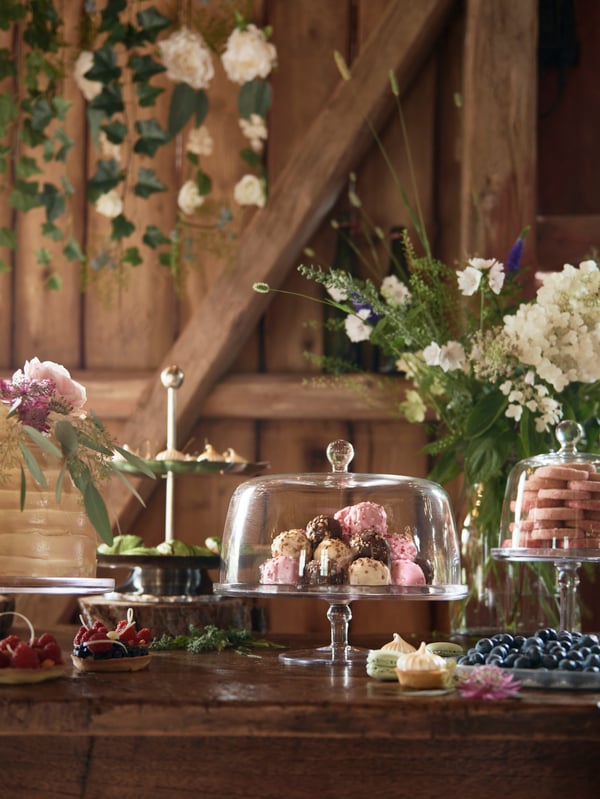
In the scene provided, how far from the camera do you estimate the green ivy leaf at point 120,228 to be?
297 centimetres

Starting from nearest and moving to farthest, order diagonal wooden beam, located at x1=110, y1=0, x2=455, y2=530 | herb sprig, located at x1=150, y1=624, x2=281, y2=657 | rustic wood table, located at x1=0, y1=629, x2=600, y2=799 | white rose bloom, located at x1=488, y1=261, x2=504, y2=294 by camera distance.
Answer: rustic wood table, located at x1=0, y1=629, x2=600, y2=799 → herb sprig, located at x1=150, y1=624, x2=281, y2=657 → white rose bloom, located at x1=488, y1=261, x2=504, y2=294 → diagonal wooden beam, located at x1=110, y1=0, x2=455, y2=530

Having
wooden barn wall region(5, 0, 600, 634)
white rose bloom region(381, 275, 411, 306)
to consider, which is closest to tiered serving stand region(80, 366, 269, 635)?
white rose bloom region(381, 275, 411, 306)

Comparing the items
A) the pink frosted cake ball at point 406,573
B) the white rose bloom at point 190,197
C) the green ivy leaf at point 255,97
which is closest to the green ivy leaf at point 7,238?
the white rose bloom at point 190,197

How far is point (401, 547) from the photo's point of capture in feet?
5.23

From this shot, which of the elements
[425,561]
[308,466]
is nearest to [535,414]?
[425,561]

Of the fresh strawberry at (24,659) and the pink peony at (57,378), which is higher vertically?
the pink peony at (57,378)

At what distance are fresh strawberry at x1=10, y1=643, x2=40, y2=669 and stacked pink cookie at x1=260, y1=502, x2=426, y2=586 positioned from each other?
0.34 meters

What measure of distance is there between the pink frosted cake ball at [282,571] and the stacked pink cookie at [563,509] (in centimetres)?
48

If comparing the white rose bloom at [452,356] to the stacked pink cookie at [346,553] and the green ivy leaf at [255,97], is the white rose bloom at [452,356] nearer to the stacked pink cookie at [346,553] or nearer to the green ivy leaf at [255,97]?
the stacked pink cookie at [346,553]

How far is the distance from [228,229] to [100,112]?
0.43 metres

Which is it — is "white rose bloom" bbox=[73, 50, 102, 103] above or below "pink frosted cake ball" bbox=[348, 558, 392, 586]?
above

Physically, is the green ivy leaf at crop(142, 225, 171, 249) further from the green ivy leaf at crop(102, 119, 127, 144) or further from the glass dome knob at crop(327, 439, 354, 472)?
the glass dome knob at crop(327, 439, 354, 472)

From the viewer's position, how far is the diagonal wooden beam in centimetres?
286

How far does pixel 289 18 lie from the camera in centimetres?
302
